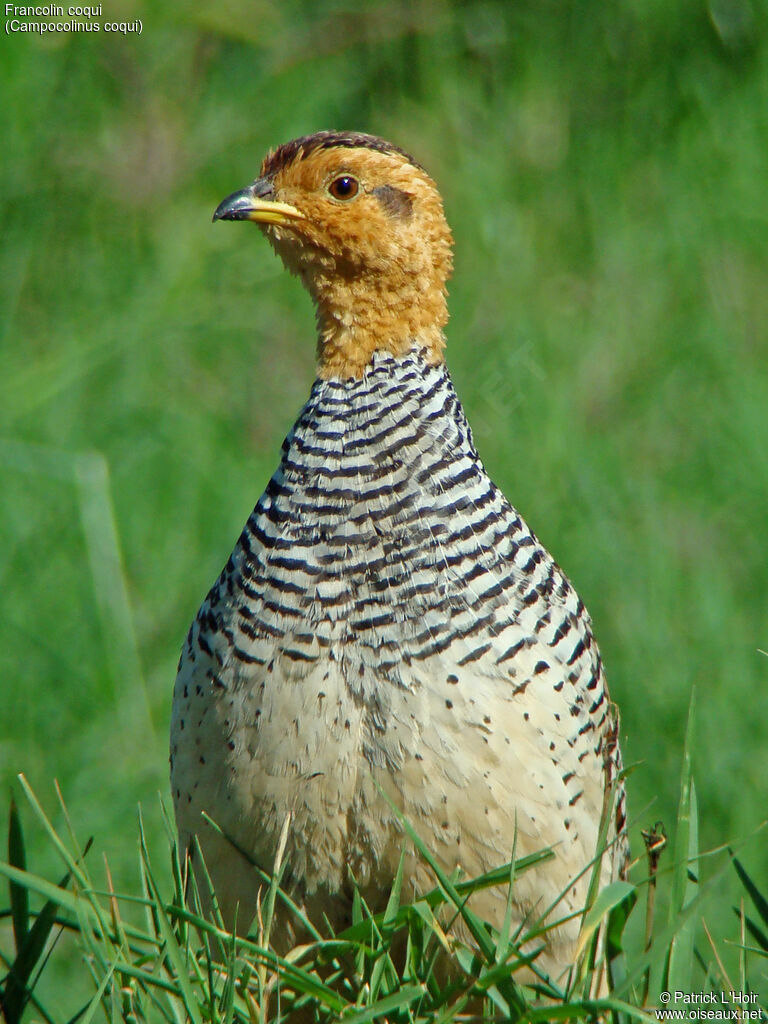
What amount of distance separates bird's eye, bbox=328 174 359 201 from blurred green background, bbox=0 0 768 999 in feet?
7.25

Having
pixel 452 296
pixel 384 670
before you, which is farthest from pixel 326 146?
pixel 452 296

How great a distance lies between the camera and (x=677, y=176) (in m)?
6.30

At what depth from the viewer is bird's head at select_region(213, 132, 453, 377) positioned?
3209 millimetres

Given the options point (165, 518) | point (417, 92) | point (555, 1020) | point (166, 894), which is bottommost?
point (166, 894)

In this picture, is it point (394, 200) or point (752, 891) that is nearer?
point (752, 891)

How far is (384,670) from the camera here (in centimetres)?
290

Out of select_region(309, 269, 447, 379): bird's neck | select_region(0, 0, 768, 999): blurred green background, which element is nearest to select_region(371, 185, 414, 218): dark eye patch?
select_region(309, 269, 447, 379): bird's neck

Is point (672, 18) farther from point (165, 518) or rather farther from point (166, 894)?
point (166, 894)

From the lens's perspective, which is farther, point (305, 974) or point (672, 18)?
point (672, 18)

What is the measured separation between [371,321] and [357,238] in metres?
0.18

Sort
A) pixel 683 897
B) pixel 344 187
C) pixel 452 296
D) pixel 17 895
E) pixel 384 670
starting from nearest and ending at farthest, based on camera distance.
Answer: pixel 683 897, pixel 17 895, pixel 384 670, pixel 344 187, pixel 452 296

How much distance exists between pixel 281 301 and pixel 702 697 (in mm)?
2454

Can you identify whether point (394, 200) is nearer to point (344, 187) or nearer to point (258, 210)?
point (344, 187)

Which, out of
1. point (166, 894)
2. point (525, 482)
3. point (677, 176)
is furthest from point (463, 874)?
point (677, 176)
